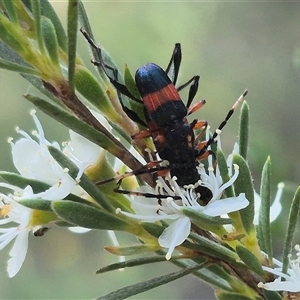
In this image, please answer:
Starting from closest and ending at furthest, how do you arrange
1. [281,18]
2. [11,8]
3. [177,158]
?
[11,8]
[177,158]
[281,18]

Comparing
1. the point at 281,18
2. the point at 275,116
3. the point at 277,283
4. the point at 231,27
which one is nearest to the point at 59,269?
the point at 275,116

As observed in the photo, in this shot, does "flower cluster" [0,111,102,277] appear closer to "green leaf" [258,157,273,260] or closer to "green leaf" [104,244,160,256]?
"green leaf" [104,244,160,256]

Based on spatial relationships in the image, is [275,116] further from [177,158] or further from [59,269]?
[177,158]

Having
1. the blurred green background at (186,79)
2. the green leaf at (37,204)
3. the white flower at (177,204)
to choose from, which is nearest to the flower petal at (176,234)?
the white flower at (177,204)

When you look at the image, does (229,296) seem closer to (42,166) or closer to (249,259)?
(249,259)

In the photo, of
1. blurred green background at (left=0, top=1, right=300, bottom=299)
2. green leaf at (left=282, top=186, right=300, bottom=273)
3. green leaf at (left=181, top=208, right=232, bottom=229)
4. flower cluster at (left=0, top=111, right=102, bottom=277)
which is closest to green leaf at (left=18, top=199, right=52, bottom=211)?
flower cluster at (left=0, top=111, right=102, bottom=277)

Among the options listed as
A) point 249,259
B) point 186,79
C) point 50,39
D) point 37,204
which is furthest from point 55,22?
point 186,79
